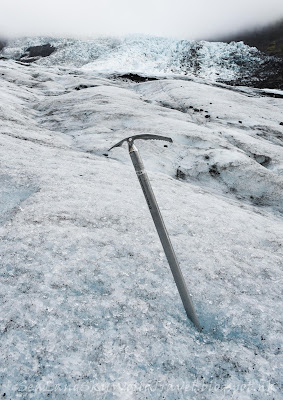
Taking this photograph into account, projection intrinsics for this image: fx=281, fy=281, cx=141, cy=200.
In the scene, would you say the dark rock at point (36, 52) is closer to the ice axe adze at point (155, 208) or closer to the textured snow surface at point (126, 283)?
the textured snow surface at point (126, 283)

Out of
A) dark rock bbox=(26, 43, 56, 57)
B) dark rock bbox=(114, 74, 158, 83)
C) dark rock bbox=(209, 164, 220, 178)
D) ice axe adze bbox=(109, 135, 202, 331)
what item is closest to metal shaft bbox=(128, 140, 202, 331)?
ice axe adze bbox=(109, 135, 202, 331)

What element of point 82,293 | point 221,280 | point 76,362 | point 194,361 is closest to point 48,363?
point 76,362

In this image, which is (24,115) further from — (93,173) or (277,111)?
(277,111)

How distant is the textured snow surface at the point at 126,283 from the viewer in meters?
2.97

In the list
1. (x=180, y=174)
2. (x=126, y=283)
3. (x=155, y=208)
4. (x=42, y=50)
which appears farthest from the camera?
(x=42, y=50)

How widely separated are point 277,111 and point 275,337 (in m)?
19.9

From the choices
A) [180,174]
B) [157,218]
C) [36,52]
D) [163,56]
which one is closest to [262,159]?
[180,174]

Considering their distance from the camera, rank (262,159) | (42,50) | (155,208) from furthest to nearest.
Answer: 1. (42,50)
2. (262,159)
3. (155,208)

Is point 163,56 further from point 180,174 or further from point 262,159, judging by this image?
point 180,174

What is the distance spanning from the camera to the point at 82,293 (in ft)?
12.7

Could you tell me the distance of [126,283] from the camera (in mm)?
4129

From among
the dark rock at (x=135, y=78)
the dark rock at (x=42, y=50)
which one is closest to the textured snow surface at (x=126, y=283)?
the dark rock at (x=135, y=78)

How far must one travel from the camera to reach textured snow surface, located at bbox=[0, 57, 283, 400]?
2.97 m

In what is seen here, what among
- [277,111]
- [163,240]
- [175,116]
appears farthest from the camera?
[277,111]
